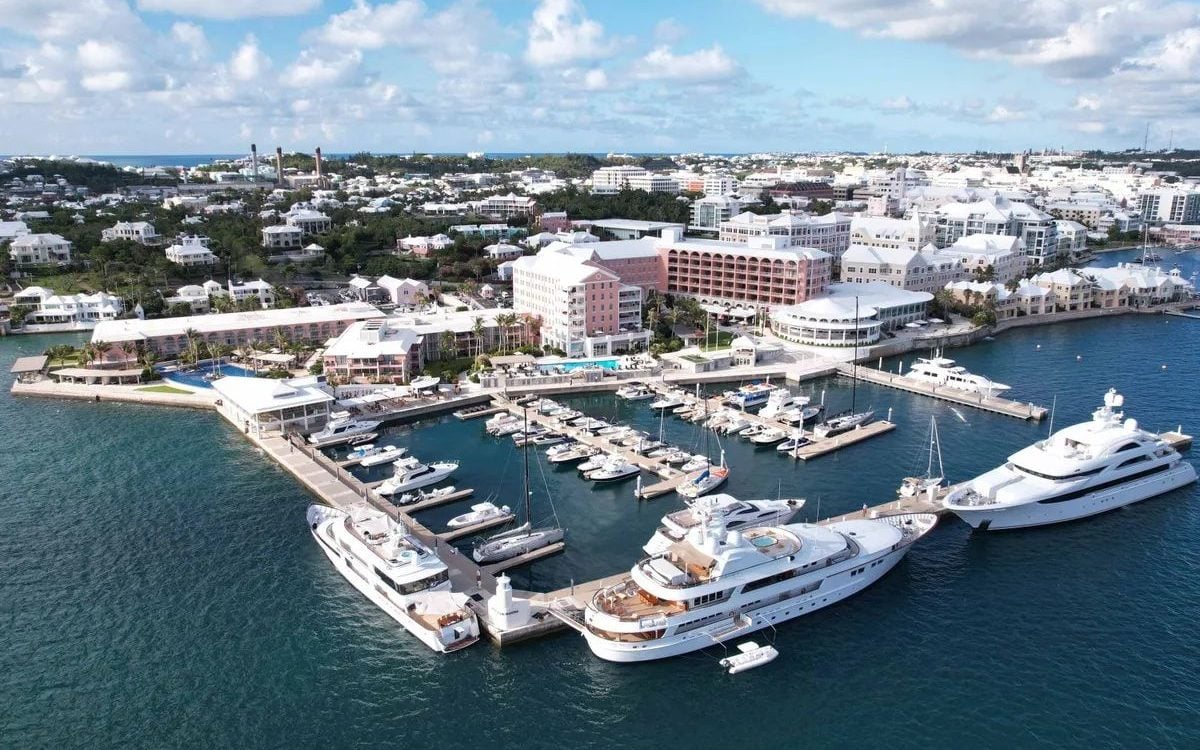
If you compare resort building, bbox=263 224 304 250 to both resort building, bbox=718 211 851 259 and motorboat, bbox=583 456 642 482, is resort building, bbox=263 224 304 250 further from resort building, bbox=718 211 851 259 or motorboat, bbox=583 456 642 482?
motorboat, bbox=583 456 642 482

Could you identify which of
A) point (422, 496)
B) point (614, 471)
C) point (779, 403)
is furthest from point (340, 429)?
point (779, 403)

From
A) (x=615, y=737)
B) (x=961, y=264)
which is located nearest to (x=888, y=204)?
(x=961, y=264)

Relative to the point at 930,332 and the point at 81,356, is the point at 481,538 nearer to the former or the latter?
the point at 81,356

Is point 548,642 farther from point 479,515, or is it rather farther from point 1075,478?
point 1075,478

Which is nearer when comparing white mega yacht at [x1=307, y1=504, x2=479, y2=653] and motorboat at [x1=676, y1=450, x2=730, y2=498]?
white mega yacht at [x1=307, y1=504, x2=479, y2=653]

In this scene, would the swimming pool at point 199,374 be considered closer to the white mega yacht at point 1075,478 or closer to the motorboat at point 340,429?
the motorboat at point 340,429

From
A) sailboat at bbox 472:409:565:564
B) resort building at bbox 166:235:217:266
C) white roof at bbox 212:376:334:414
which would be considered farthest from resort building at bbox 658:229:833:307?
resort building at bbox 166:235:217:266
